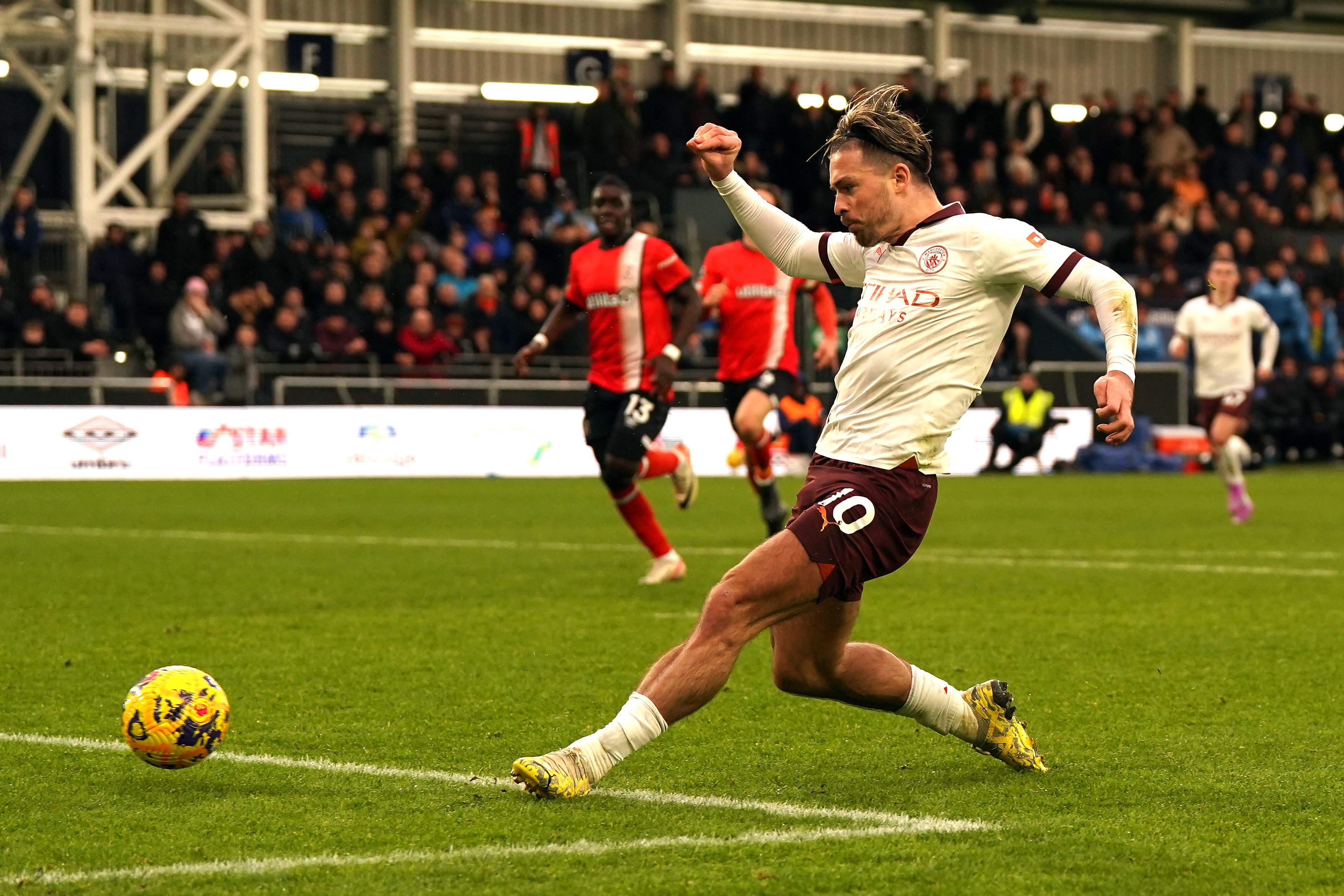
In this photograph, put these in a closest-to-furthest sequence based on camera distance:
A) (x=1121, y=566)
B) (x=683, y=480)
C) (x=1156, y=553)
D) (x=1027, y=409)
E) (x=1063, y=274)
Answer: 1. (x=1063, y=274)
2. (x=1121, y=566)
3. (x=683, y=480)
4. (x=1156, y=553)
5. (x=1027, y=409)

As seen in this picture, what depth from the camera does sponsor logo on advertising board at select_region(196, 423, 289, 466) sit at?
2186 centimetres

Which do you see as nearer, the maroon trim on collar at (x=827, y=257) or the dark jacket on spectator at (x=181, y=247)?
the maroon trim on collar at (x=827, y=257)

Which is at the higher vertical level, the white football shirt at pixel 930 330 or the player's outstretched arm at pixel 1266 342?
the white football shirt at pixel 930 330

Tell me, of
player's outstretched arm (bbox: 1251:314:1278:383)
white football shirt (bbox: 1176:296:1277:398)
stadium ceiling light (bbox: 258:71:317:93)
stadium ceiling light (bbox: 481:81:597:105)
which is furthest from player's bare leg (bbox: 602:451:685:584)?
stadium ceiling light (bbox: 481:81:597:105)

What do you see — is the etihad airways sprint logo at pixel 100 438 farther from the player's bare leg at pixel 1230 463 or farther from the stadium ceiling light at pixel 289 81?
the stadium ceiling light at pixel 289 81

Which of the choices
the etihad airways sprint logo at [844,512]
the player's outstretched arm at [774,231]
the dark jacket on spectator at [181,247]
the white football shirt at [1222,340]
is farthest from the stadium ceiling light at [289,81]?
the etihad airways sprint logo at [844,512]

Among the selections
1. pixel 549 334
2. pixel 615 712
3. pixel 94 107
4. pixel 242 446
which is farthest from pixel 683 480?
pixel 94 107

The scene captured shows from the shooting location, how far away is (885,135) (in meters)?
5.07

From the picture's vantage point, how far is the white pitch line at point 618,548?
11852mm

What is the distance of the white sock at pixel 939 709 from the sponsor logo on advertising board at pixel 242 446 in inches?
683

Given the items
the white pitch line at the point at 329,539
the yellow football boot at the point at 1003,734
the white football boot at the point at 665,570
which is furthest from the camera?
the white pitch line at the point at 329,539

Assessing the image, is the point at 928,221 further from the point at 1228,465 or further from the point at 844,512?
the point at 1228,465

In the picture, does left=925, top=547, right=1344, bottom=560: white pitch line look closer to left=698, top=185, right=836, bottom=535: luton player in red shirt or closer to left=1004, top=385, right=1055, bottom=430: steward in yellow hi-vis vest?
left=698, top=185, right=836, bottom=535: luton player in red shirt

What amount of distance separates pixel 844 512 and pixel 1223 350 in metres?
12.5
